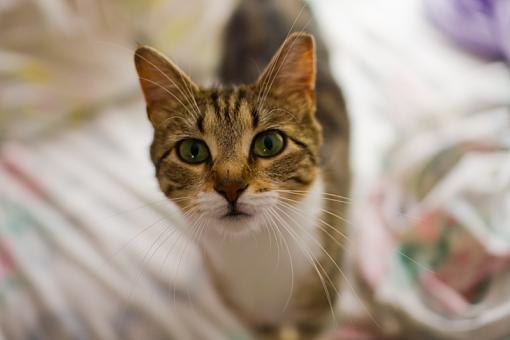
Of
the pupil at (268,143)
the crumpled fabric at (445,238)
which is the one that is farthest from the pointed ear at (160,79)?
the crumpled fabric at (445,238)

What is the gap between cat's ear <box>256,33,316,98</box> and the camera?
0.53m

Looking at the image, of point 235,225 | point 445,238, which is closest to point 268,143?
point 235,225

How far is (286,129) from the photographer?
23.5 inches

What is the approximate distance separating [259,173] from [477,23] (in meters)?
0.57

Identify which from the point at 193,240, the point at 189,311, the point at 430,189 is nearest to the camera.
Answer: the point at 193,240

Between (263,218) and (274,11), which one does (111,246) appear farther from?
(274,11)

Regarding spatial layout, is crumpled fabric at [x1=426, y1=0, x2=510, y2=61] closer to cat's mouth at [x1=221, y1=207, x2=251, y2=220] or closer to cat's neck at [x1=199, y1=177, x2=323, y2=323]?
cat's neck at [x1=199, y1=177, x2=323, y2=323]

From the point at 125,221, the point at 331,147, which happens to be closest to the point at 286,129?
the point at 331,147

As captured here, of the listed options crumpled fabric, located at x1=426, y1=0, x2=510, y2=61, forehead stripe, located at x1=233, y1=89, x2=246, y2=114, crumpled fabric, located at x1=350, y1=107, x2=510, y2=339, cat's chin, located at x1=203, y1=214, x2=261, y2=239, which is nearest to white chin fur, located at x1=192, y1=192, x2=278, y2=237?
cat's chin, located at x1=203, y1=214, x2=261, y2=239

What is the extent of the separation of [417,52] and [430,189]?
1.16ft

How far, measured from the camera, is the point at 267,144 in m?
0.58

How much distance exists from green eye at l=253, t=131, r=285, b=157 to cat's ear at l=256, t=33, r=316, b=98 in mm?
50

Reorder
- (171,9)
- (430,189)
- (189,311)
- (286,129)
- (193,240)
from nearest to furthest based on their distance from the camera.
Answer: (286,129) < (193,240) < (189,311) < (430,189) < (171,9)

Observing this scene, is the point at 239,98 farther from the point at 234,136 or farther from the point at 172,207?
the point at 172,207
